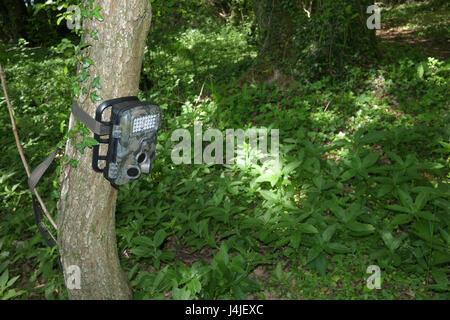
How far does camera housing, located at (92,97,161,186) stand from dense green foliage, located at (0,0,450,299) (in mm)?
437

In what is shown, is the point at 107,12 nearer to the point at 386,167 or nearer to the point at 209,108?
the point at 386,167

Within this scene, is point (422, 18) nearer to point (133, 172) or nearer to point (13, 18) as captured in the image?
point (133, 172)

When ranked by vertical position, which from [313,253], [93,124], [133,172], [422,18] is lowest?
[313,253]

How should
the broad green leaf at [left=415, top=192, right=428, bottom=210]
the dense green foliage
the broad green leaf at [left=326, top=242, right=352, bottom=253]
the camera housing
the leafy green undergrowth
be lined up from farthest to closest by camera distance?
the leafy green undergrowth < the broad green leaf at [left=415, top=192, right=428, bottom=210] < the broad green leaf at [left=326, top=242, right=352, bottom=253] < the dense green foliage < the camera housing

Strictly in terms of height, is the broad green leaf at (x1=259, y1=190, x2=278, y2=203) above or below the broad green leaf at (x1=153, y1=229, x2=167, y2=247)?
above

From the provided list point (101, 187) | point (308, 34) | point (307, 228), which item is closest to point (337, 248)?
point (307, 228)

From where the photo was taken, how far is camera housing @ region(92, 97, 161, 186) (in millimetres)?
1940

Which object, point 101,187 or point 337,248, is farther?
point 337,248

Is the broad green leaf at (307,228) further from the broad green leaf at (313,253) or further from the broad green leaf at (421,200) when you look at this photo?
the broad green leaf at (421,200)

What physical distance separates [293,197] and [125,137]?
6.70 ft

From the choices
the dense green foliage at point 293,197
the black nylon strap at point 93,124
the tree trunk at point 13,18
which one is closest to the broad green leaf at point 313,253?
the dense green foliage at point 293,197

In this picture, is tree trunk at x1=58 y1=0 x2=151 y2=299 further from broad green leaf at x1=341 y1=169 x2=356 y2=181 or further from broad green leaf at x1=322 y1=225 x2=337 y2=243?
broad green leaf at x1=341 y1=169 x2=356 y2=181

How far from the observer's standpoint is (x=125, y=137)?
6.46ft

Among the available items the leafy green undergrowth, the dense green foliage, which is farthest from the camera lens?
the leafy green undergrowth
